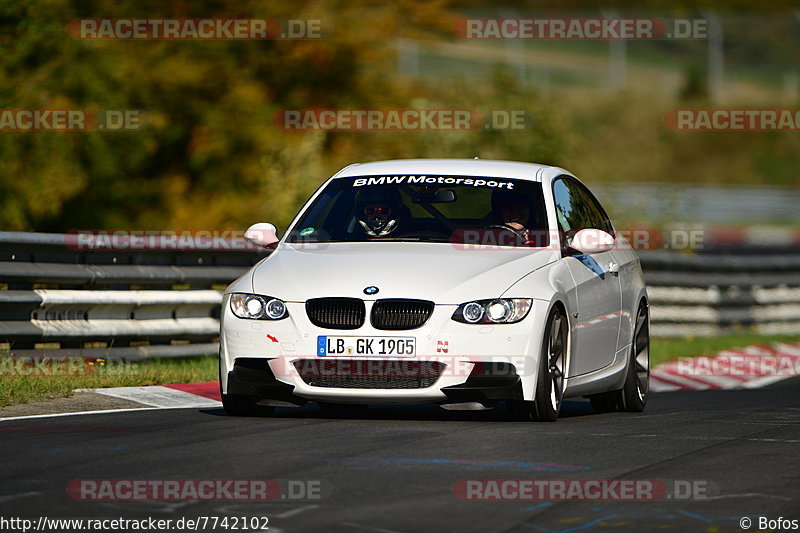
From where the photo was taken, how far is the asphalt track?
630 cm

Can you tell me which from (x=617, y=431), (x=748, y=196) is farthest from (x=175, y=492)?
(x=748, y=196)

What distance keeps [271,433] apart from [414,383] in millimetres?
945

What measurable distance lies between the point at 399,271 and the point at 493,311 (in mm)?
616

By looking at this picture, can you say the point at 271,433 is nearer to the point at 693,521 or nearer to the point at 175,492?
the point at 175,492

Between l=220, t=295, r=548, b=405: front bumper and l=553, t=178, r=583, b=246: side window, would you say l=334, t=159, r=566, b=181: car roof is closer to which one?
l=553, t=178, r=583, b=246: side window

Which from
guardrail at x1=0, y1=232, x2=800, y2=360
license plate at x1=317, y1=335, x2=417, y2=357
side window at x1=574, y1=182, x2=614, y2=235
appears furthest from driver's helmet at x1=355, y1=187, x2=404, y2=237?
guardrail at x1=0, y1=232, x2=800, y2=360

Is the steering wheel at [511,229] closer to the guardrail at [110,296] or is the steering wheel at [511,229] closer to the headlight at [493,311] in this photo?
the headlight at [493,311]

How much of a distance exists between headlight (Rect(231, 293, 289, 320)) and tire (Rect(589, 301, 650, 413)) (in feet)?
9.51

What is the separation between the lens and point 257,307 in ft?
31.2

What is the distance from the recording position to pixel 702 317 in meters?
21.2

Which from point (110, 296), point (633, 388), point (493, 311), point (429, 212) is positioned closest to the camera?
point (493, 311)

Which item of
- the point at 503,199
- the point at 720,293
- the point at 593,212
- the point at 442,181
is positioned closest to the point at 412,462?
the point at 503,199

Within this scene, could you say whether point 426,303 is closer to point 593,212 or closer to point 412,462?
point 412,462

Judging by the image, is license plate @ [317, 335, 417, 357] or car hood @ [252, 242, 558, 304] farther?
car hood @ [252, 242, 558, 304]
